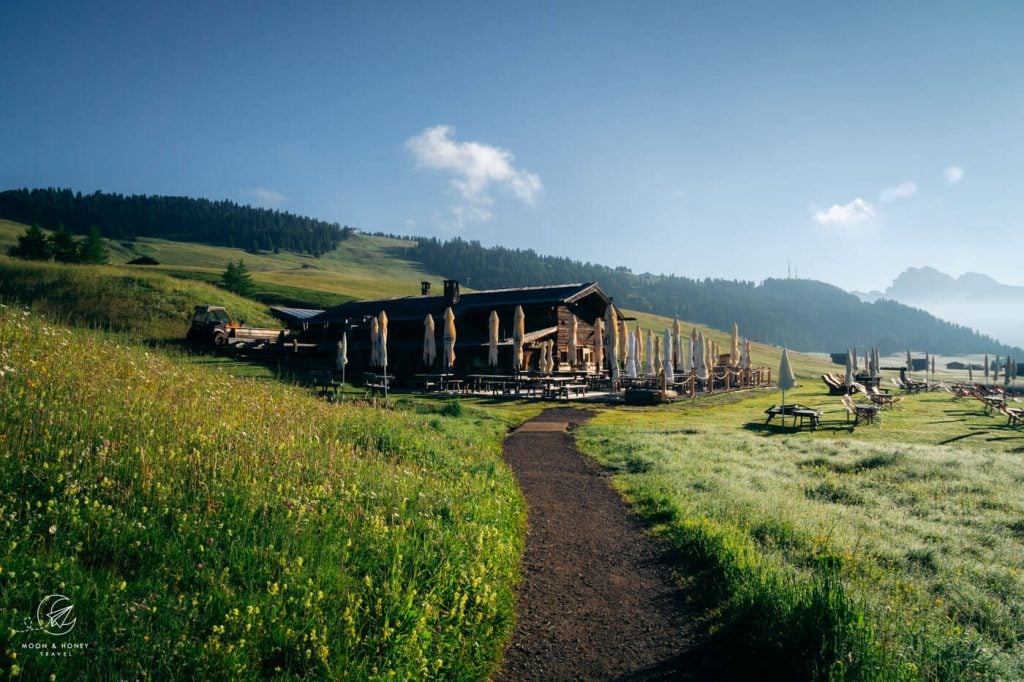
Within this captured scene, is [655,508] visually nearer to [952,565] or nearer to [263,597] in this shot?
[952,565]

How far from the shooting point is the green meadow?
3.80 meters

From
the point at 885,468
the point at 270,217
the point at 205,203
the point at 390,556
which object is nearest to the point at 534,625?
the point at 390,556

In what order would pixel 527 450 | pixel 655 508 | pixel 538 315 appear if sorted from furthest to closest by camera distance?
pixel 538 315
pixel 527 450
pixel 655 508

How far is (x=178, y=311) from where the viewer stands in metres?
41.0

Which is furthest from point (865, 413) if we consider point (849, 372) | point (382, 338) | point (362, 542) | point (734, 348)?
point (382, 338)

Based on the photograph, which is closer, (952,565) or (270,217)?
(952,565)

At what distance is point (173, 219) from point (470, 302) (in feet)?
511

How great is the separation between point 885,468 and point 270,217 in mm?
183844

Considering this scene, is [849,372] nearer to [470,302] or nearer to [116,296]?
[470,302]

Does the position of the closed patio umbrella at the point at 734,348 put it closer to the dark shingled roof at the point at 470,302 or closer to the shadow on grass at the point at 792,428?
the dark shingled roof at the point at 470,302

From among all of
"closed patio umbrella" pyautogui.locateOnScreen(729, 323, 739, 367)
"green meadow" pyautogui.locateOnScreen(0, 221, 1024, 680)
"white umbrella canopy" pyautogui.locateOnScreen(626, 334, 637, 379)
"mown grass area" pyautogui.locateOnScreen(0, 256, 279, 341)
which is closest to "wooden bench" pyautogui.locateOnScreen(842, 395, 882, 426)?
"green meadow" pyautogui.locateOnScreen(0, 221, 1024, 680)

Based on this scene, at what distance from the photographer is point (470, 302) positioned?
4009cm

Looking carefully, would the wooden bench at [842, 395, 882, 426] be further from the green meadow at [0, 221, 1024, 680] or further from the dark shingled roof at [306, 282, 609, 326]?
the dark shingled roof at [306, 282, 609, 326]

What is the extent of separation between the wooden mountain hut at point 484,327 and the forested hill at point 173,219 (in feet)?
415
